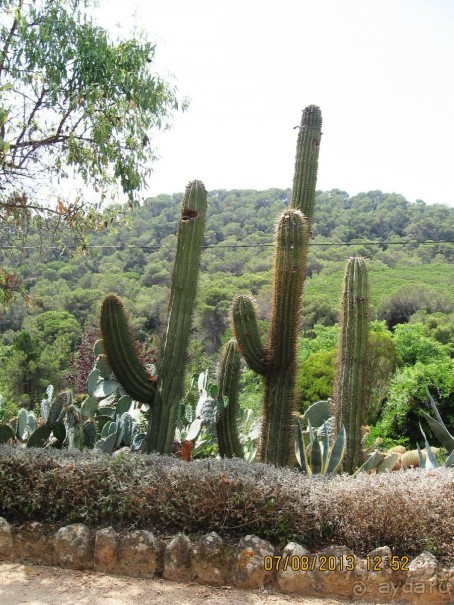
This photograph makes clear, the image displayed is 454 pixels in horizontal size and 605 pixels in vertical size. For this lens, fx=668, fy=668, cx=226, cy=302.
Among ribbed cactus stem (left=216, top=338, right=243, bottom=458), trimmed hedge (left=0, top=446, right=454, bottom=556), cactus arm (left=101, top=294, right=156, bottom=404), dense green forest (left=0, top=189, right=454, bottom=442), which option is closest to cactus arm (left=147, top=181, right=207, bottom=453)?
cactus arm (left=101, top=294, right=156, bottom=404)

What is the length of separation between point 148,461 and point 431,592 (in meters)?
1.95

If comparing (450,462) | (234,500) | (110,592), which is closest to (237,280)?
(450,462)

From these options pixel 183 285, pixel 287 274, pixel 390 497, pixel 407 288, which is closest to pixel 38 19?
pixel 183 285

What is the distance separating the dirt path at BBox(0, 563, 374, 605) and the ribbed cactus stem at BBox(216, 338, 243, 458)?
211 cm

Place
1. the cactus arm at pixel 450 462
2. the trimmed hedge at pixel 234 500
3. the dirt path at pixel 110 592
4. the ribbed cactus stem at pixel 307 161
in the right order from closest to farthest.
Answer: the dirt path at pixel 110 592 < the trimmed hedge at pixel 234 500 < the cactus arm at pixel 450 462 < the ribbed cactus stem at pixel 307 161

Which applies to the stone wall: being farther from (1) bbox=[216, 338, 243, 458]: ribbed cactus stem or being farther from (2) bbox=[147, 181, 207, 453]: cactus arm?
(1) bbox=[216, 338, 243, 458]: ribbed cactus stem

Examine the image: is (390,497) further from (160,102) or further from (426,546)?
(160,102)

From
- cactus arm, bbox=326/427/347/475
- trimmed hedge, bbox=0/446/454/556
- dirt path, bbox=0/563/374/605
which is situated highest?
cactus arm, bbox=326/427/347/475

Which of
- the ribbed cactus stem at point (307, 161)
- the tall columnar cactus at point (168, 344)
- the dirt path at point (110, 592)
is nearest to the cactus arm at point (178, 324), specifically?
the tall columnar cactus at point (168, 344)

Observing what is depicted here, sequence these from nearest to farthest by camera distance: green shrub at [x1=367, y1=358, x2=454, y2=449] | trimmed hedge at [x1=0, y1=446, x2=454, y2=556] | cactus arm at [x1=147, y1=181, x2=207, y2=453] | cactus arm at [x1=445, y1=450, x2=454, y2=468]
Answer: trimmed hedge at [x1=0, y1=446, x2=454, y2=556], cactus arm at [x1=445, y1=450, x2=454, y2=468], cactus arm at [x1=147, y1=181, x2=207, y2=453], green shrub at [x1=367, y1=358, x2=454, y2=449]

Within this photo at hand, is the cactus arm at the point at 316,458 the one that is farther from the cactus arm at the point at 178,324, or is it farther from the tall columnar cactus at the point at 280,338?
the cactus arm at the point at 178,324

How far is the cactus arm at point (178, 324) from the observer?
17.6 feet

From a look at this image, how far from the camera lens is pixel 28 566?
4.07 metres

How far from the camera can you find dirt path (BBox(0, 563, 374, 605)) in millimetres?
3611
